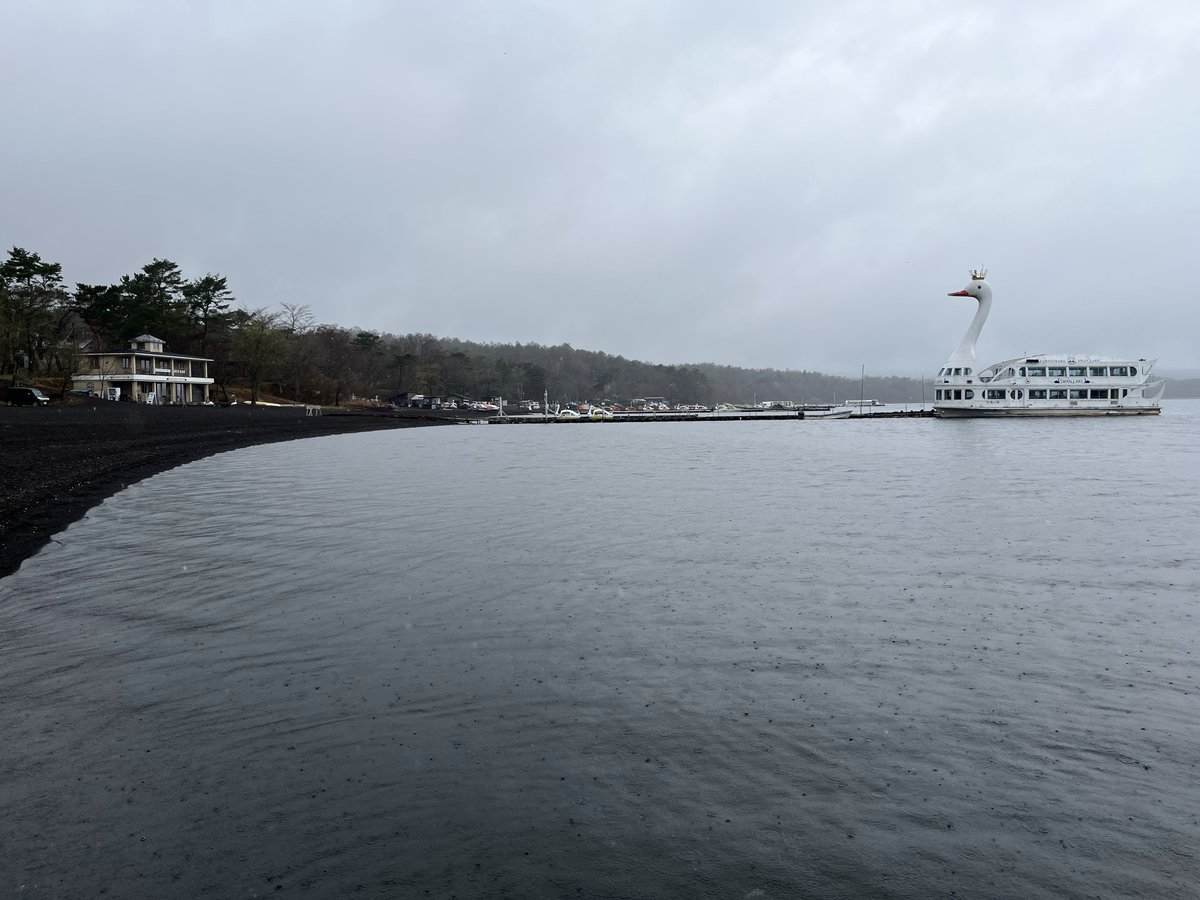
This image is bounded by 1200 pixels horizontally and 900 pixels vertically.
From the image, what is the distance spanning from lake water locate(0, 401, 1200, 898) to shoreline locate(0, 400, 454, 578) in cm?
171

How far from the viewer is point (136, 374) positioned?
90.7m

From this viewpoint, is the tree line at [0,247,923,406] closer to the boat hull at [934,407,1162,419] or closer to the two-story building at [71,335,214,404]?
the two-story building at [71,335,214,404]

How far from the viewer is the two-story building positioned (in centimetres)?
8981

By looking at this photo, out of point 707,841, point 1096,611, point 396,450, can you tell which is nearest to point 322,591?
point 707,841

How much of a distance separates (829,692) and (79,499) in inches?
928

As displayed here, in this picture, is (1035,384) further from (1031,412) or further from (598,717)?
(598,717)

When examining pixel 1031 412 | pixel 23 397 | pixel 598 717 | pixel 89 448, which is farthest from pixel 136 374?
pixel 1031 412

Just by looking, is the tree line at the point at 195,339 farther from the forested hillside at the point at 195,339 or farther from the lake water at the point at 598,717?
the lake water at the point at 598,717

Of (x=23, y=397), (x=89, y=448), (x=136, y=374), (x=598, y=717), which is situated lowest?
(x=598, y=717)

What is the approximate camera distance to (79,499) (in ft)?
78.3

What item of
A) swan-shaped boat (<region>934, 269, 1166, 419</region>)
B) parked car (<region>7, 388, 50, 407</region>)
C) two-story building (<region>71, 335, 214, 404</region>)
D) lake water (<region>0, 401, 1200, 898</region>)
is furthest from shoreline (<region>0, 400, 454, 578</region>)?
swan-shaped boat (<region>934, 269, 1166, 419</region>)

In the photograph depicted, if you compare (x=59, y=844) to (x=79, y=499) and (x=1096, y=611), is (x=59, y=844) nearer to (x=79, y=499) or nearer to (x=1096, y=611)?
(x=1096, y=611)

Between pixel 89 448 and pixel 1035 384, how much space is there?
11010 cm

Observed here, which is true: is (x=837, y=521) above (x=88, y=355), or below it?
below
